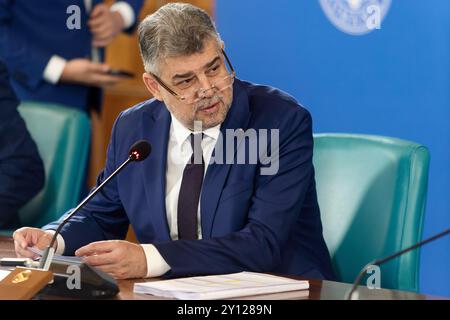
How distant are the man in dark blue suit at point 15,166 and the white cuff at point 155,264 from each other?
1171mm

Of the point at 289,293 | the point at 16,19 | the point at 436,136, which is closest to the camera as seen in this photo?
the point at 289,293

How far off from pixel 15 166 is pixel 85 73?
1288 millimetres

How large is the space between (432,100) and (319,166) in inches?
43.0

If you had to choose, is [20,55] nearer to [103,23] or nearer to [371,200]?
[103,23]

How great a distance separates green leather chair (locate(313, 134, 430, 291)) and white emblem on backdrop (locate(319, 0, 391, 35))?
3.74 feet

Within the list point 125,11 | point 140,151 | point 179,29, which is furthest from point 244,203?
point 125,11

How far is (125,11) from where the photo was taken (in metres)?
4.74

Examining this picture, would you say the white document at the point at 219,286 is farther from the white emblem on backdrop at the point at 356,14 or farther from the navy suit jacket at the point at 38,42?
the navy suit jacket at the point at 38,42

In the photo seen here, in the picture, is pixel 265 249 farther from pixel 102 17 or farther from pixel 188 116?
pixel 102 17

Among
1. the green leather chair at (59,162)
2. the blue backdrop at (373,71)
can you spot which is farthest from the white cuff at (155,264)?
the blue backdrop at (373,71)

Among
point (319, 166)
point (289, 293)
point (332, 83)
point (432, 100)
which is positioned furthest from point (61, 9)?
point (289, 293)

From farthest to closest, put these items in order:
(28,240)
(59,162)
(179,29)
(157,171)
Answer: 1. (59,162)
2. (157,171)
3. (179,29)
4. (28,240)

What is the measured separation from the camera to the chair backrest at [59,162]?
3193mm

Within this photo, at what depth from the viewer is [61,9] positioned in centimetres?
445
